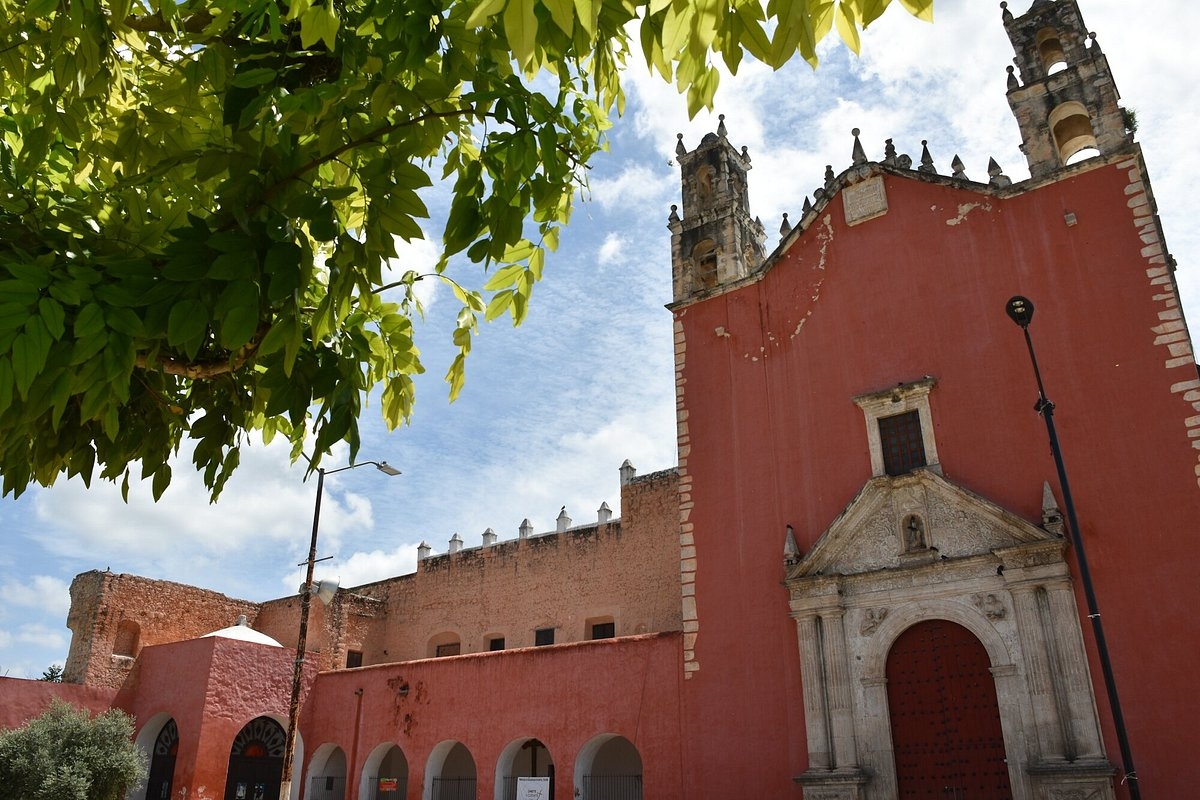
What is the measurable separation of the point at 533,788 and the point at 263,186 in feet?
43.7

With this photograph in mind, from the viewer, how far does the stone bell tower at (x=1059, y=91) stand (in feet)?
40.5

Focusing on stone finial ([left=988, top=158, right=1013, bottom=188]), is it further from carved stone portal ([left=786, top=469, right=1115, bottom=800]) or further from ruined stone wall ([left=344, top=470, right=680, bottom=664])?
ruined stone wall ([left=344, top=470, right=680, bottom=664])

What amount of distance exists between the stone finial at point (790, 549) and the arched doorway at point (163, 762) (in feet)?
40.9

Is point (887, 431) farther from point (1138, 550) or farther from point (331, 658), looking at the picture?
point (331, 658)

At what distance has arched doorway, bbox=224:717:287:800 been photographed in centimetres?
1764

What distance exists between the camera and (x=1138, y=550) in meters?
10.4

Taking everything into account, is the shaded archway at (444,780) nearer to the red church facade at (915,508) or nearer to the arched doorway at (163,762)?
the red church facade at (915,508)

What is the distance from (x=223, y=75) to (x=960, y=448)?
1101cm

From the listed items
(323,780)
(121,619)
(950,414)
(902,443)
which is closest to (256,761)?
(323,780)

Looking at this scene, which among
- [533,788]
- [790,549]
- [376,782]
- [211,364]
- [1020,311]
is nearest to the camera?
[211,364]

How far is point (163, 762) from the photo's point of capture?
1819cm

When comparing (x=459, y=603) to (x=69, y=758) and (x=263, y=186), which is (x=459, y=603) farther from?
(x=263, y=186)

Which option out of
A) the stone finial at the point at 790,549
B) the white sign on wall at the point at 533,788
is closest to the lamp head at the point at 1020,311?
the stone finial at the point at 790,549

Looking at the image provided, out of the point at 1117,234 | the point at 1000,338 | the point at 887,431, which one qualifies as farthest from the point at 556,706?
the point at 1117,234
